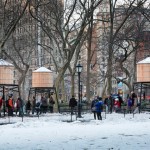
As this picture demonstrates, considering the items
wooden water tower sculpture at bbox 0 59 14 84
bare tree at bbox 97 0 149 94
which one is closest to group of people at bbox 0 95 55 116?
wooden water tower sculpture at bbox 0 59 14 84

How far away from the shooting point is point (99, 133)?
19.2 metres

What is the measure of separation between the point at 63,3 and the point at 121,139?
124ft

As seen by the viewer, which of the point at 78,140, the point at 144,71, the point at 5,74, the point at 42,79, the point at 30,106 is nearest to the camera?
the point at 78,140

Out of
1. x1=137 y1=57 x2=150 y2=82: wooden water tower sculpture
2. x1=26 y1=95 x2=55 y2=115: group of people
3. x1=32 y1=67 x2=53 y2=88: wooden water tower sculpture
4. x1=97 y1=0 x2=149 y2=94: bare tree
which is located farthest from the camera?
x1=32 y1=67 x2=53 y2=88: wooden water tower sculpture

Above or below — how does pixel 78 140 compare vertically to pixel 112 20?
below

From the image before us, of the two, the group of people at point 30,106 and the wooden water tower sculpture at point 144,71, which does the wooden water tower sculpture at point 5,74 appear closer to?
the group of people at point 30,106

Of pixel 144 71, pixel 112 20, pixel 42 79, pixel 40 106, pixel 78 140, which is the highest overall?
pixel 112 20

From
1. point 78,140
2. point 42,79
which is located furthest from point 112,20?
point 78,140

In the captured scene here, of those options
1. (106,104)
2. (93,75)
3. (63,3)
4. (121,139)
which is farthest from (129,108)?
(93,75)

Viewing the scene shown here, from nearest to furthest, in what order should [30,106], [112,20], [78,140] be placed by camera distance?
[78,140]
[30,106]
[112,20]

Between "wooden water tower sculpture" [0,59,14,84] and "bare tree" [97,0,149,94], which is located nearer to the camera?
"wooden water tower sculpture" [0,59,14,84]

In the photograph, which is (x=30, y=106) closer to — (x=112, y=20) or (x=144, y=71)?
(x=144, y=71)

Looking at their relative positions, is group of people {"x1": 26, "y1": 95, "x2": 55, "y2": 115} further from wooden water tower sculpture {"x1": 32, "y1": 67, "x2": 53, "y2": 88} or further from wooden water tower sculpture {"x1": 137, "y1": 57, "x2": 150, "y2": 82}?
wooden water tower sculpture {"x1": 137, "y1": 57, "x2": 150, "y2": 82}

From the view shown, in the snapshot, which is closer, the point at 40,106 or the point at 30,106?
the point at 40,106
